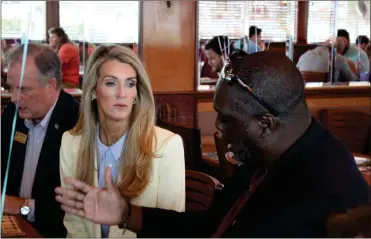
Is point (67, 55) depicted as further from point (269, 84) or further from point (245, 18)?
point (269, 84)

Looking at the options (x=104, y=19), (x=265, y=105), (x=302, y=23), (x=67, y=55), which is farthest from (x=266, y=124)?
(x=302, y=23)

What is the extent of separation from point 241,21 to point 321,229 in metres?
5.31

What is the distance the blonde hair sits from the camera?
5.13ft

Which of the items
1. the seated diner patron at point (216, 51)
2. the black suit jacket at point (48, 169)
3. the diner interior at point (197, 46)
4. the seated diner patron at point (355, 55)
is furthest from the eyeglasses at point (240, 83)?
the seated diner patron at point (355, 55)

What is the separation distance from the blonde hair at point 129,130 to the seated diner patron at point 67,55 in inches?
124

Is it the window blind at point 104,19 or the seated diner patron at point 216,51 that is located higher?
the window blind at point 104,19

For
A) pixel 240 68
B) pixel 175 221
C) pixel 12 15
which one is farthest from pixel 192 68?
pixel 240 68

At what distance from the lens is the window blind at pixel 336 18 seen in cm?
617

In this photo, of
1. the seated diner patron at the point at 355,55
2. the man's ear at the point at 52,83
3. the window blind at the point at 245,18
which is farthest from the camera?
the seated diner patron at the point at 355,55

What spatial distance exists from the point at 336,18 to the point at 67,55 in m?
2.67

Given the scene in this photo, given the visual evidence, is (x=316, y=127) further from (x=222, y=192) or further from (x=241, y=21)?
(x=241, y=21)

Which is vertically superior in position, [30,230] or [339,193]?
[339,193]

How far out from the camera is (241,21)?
19.6ft

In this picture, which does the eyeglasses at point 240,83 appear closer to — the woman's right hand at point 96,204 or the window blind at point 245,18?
the woman's right hand at point 96,204
